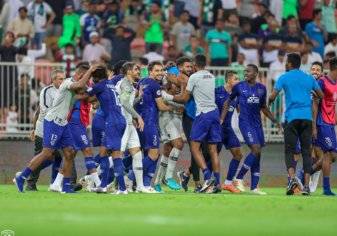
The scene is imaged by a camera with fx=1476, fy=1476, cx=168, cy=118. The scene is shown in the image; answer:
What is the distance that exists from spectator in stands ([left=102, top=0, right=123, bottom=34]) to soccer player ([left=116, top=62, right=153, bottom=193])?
39.4ft

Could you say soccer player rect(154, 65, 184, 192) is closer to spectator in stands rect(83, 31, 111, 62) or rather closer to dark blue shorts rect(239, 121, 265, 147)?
dark blue shorts rect(239, 121, 265, 147)

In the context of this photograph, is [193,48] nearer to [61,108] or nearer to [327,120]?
[327,120]

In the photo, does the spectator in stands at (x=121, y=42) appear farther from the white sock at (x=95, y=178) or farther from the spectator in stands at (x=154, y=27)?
the white sock at (x=95, y=178)

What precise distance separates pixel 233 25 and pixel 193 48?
171 cm

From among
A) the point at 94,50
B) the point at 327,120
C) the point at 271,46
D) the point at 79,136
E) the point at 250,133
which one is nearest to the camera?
the point at 79,136

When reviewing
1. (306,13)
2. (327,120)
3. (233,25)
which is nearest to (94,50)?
(233,25)

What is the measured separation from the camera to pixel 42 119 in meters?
26.4

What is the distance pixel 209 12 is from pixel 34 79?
722 cm

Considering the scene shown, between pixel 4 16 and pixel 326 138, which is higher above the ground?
pixel 4 16

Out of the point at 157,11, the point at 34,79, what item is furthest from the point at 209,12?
the point at 34,79

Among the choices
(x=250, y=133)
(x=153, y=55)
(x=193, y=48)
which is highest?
(x=193, y=48)

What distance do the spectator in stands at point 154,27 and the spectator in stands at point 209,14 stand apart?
107 centimetres

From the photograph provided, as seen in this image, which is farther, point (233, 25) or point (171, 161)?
point (233, 25)

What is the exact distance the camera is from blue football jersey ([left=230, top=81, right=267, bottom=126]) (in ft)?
87.9
